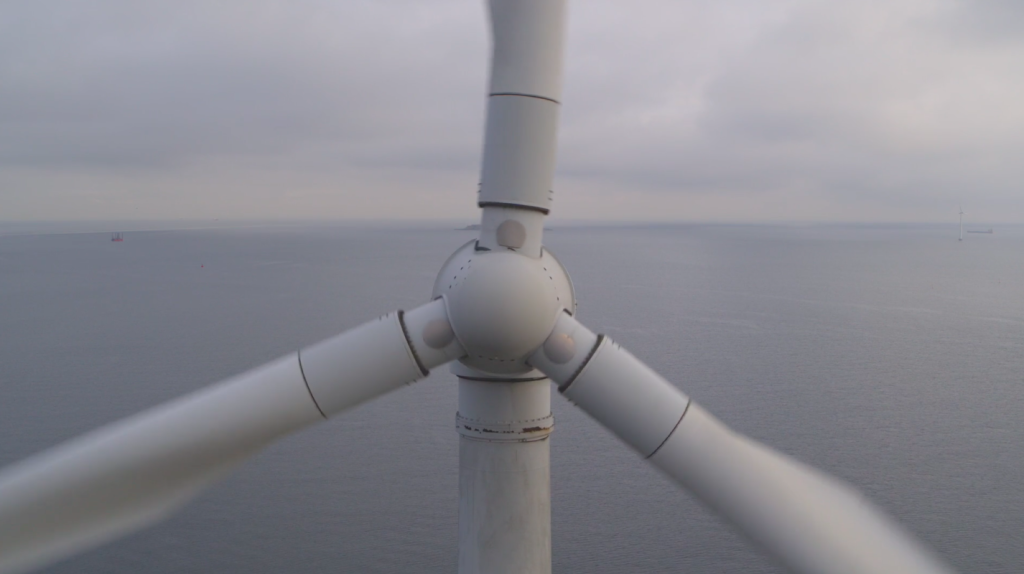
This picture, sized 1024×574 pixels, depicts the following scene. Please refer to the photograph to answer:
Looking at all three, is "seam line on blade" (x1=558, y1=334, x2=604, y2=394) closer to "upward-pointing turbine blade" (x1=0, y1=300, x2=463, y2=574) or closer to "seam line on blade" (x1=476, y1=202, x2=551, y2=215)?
"upward-pointing turbine blade" (x1=0, y1=300, x2=463, y2=574)

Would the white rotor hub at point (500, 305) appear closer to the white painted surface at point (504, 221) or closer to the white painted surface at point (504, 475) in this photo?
the white painted surface at point (504, 221)

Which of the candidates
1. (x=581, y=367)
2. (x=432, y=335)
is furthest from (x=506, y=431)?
(x=432, y=335)

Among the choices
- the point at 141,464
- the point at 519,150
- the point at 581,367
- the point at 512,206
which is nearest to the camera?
the point at 141,464

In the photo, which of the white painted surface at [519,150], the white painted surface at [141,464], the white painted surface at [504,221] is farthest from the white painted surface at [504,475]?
the white painted surface at [519,150]

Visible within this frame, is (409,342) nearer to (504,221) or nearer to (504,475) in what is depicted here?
(504,221)

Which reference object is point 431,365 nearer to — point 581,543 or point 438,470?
point 581,543

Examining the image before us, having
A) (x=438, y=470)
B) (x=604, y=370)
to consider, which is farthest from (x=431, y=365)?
(x=438, y=470)
